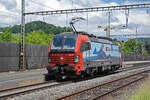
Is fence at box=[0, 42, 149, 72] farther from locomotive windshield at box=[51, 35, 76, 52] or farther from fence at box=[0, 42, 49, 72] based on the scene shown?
locomotive windshield at box=[51, 35, 76, 52]

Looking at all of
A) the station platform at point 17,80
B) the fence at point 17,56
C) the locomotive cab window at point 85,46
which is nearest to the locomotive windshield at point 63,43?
the locomotive cab window at point 85,46

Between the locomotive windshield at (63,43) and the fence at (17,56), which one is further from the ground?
the locomotive windshield at (63,43)

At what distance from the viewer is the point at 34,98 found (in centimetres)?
1075

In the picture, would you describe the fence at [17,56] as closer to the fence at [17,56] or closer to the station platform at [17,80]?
the fence at [17,56]

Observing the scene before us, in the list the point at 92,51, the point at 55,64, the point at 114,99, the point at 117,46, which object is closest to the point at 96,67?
the point at 92,51

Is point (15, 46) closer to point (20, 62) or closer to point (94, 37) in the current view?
point (20, 62)

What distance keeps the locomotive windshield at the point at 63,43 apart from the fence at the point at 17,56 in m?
7.99

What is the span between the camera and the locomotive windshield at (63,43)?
16.4 m

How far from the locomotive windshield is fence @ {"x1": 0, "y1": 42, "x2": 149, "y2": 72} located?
799 centimetres

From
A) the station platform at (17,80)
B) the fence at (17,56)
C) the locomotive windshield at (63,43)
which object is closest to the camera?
the station platform at (17,80)

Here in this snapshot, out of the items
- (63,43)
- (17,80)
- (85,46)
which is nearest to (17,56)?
(17,80)

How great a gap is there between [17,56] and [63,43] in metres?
9.92

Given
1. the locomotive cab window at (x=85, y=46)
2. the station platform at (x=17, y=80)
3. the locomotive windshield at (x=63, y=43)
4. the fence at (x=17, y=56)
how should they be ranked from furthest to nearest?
the fence at (x=17, y=56) < the locomotive cab window at (x=85, y=46) < the locomotive windshield at (x=63, y=43) < the station platform at (x=17, y=80)

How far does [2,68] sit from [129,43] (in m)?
92.3
